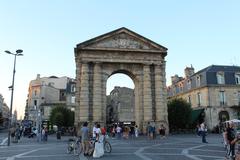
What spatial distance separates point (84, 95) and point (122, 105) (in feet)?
119

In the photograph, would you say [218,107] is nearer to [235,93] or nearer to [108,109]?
[235,93]

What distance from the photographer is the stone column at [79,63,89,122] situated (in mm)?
34719

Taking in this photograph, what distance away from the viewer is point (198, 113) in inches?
1960

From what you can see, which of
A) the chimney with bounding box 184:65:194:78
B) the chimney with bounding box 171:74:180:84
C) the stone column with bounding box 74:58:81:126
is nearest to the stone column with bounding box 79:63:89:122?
the stone column with bounding box 74:58:81:126

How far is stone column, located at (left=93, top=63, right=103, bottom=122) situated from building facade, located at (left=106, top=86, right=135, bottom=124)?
34.8m

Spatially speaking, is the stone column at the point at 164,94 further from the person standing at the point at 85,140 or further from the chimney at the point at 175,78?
the chimney at the point at 175,78

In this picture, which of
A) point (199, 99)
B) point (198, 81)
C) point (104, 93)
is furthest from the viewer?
point (198, 81)

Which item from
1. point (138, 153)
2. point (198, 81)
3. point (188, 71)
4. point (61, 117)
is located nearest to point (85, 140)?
point (138, 153)

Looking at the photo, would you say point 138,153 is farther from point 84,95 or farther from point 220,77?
point 220,77

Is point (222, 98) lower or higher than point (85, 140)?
higher

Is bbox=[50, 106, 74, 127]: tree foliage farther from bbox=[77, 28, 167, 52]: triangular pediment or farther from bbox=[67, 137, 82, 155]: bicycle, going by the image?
bbox=[67, 137, 82, 155]: bicycle

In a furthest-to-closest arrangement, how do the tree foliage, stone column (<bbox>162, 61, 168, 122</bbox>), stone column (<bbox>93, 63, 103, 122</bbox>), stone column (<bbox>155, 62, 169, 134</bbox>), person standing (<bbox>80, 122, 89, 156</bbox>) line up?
the tree foliage → stone column (<bbox>162, 61, 168, 122</bbox>) → stone column (<bbox>155, 62, 169, 134</bbox>) → stone column (<bbox>93, 63, 103, 122</bbox>) → person standing (<bbox>80, 122, 89, 156</bbox>)

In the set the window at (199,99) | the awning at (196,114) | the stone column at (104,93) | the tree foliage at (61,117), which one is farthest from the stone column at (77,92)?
the window at (199,99)

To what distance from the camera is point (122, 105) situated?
70.6 m
